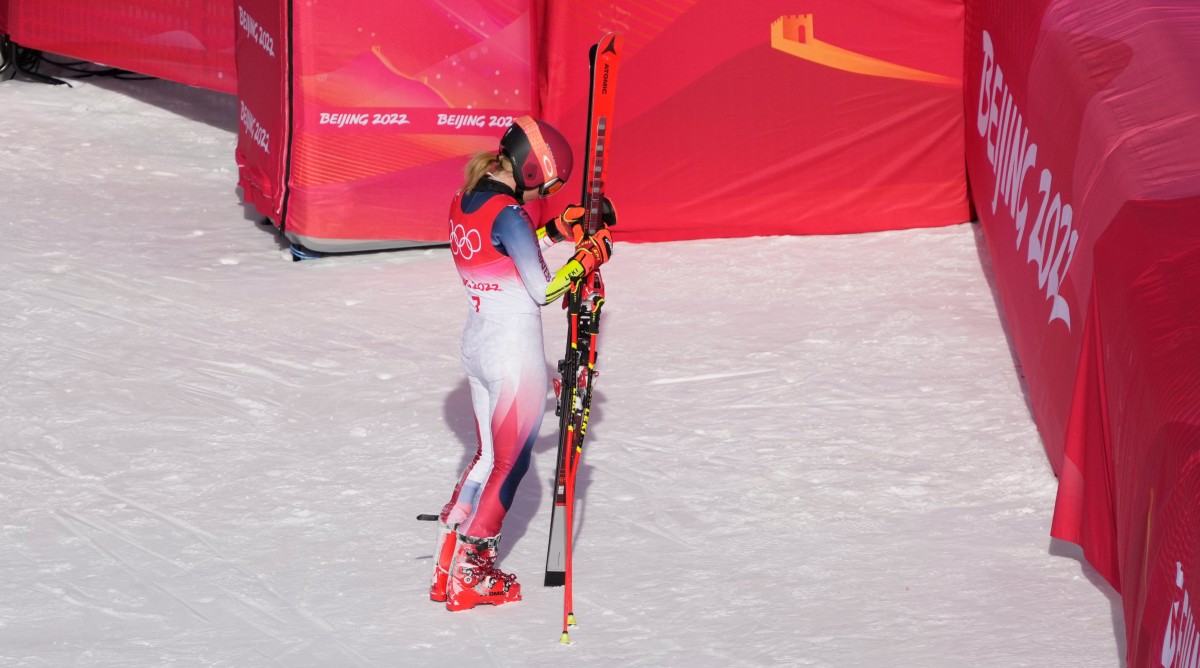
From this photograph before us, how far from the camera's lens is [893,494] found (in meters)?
6.19

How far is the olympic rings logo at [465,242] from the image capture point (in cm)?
511

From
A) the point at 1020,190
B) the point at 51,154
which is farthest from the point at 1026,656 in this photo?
the point at 51,154

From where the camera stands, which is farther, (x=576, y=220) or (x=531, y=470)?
(x=531, y=470)

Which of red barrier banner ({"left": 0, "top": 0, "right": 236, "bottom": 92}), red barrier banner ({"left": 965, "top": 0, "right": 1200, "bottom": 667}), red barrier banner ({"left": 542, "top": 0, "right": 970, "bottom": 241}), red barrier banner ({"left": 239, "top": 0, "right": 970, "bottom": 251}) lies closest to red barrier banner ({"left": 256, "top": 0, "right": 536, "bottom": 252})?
red barrier banner ({"left": 239, "top": 0, "right": 970, "bottom": 251})

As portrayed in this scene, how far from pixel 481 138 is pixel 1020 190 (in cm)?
307

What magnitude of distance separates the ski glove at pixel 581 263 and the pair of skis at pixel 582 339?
78mm

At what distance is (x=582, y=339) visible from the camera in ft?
18.2

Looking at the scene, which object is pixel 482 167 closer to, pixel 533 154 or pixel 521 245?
pixel 533 154

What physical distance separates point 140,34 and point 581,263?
272 inches

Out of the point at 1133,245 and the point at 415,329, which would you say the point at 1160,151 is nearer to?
the point at 1133,245

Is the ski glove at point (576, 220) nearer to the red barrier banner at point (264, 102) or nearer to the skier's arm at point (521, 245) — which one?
the skier's arm at point (521, 245)

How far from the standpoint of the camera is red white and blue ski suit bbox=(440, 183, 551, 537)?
5.09 meters

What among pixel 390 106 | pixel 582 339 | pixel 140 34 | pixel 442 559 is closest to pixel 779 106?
pixel 390 106

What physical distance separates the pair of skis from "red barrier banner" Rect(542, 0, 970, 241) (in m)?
3.02
